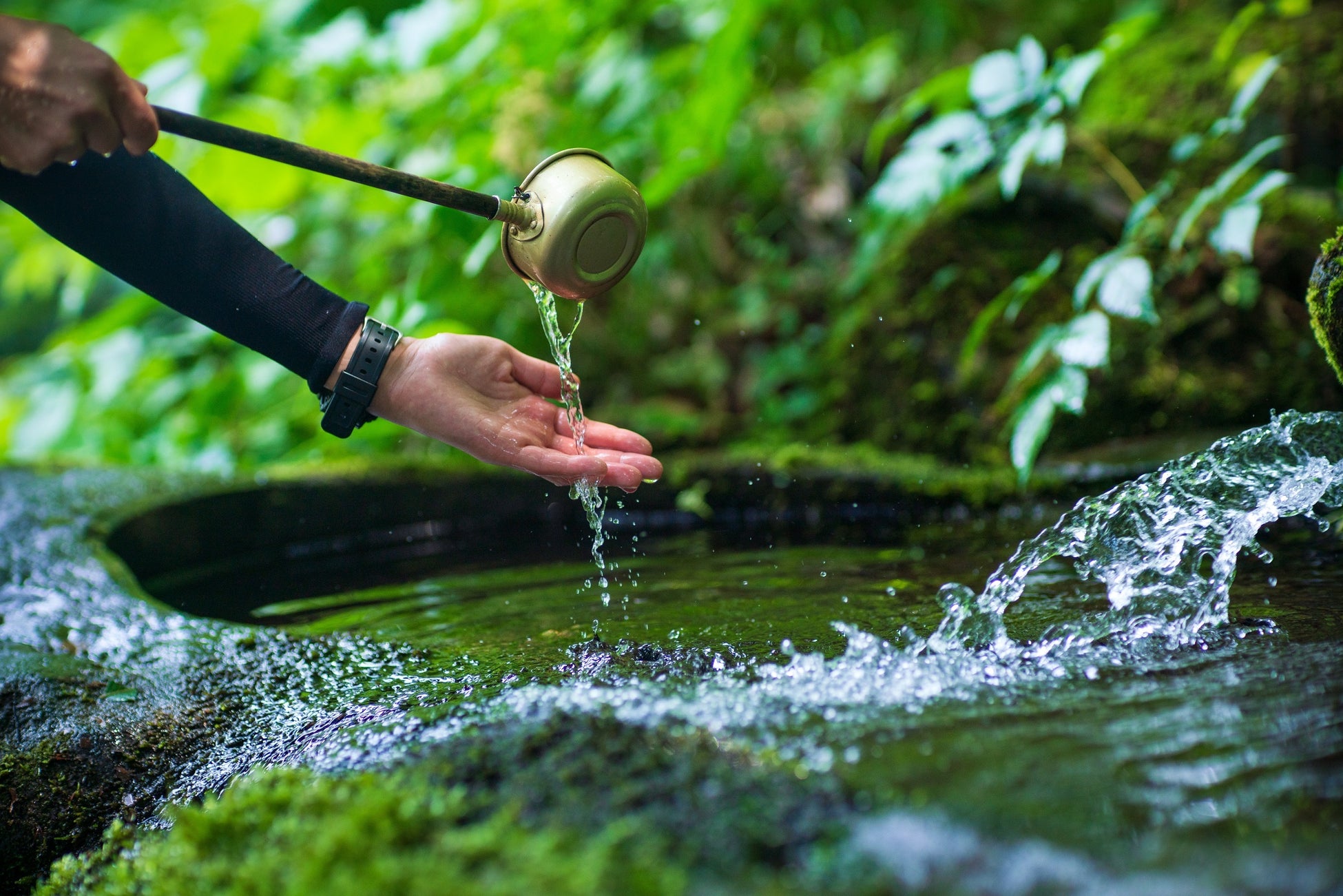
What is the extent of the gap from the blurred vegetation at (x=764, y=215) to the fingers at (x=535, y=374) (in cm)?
93

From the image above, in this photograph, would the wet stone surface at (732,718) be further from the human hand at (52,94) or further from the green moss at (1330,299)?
the human hand at (52,94)

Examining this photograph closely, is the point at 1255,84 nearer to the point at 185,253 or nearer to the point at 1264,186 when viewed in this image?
the point at 1264,186

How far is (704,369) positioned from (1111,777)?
4.46m

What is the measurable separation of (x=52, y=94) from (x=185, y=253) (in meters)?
0.47

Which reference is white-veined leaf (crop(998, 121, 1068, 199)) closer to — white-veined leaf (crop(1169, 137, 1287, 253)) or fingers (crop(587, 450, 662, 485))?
white-veined leaf (crop(1169, 137, 1287, 253))

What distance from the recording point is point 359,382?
2.01m

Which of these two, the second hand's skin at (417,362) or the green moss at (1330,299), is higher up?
the second hand's skin at (417,362)

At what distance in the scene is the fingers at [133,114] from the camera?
1.52 meters

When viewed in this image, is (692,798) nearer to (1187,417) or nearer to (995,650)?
(995,650)

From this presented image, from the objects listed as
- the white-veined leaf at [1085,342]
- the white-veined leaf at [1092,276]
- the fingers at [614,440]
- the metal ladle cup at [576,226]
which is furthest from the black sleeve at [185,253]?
the white-veined leaf at [1092,276]

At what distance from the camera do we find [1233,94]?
11.6ft

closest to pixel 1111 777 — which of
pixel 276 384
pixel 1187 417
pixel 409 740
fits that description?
pixel 409 740

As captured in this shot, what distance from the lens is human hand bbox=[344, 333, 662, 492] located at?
2.01 metres

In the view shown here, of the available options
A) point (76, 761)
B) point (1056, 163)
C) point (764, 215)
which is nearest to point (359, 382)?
point (76, 761)
